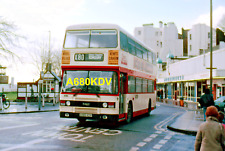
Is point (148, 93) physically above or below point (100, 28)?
below

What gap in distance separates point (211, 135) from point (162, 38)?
88.8 m

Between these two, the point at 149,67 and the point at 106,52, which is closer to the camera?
the point at 106,52

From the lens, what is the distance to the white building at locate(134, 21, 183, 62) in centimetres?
9056

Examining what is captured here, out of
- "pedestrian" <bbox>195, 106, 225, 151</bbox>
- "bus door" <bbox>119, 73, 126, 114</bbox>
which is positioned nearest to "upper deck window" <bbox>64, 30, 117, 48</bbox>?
"bus door" <bbox>119, 73, 126, 114</bbox>

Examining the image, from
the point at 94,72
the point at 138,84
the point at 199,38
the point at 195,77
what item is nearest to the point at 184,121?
the point at 138,84

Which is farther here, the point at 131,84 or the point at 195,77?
the point at 195,77

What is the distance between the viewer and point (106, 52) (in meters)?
13.1

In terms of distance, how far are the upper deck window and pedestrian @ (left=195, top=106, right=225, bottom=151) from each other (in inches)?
339

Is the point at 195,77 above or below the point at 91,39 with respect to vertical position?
below

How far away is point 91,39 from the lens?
43.9 ft

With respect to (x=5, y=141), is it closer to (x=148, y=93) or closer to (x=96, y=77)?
(x=96, y=77)

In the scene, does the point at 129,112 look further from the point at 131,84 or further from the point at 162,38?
the point at 162,38

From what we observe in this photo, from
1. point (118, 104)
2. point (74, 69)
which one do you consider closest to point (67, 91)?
point (74, 69)

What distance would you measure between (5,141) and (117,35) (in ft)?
20.9
